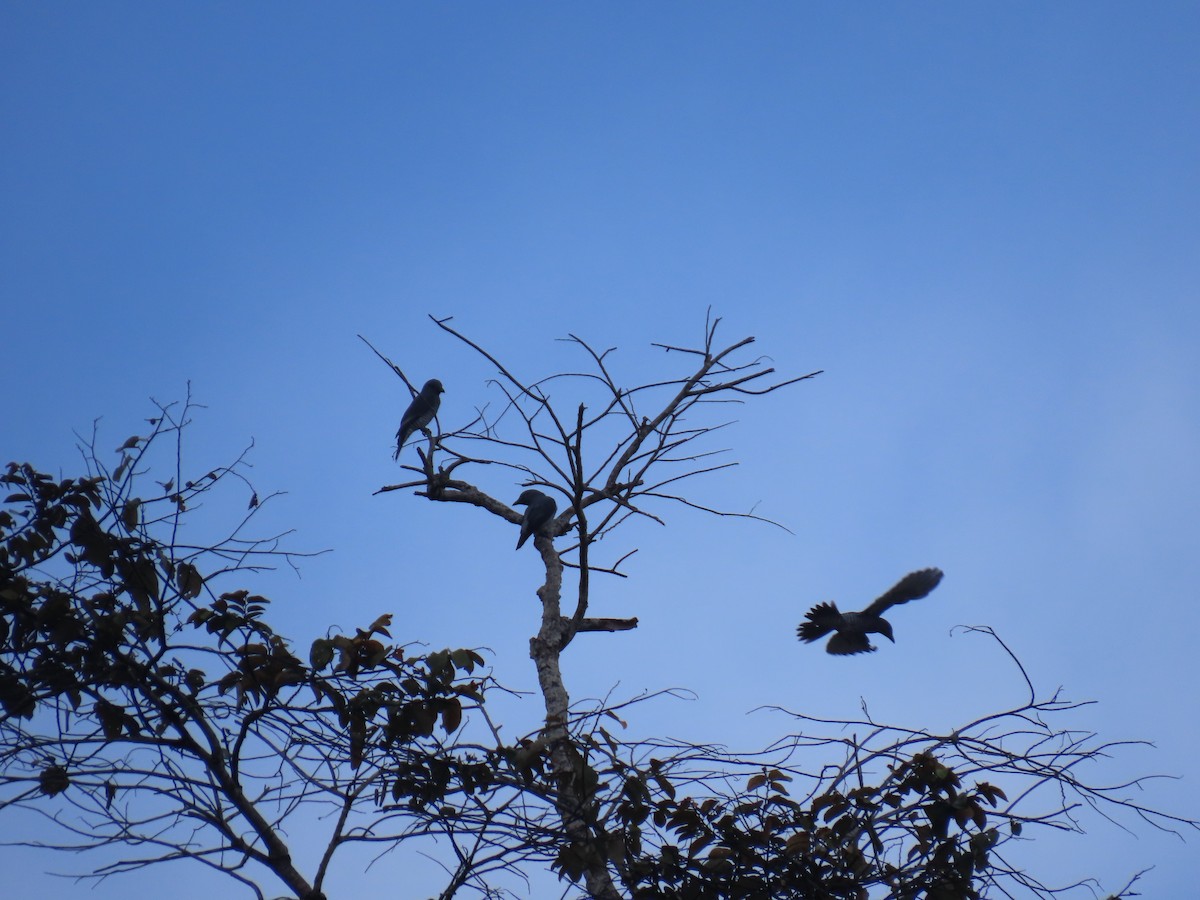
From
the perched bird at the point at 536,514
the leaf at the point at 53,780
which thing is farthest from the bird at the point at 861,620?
the leaf at the point at 53,780

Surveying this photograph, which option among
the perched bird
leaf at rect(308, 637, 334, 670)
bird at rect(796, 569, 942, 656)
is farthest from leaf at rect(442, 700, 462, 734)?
bird at rect(796, 569, 942, 656)

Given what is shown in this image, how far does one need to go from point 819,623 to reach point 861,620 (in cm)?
26

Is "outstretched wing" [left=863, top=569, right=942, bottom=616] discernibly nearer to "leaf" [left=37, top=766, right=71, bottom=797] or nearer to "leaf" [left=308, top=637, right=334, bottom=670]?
"leaf" [left=308, top=637, right=334, bottom=670]

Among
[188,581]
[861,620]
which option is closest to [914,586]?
[861,620]

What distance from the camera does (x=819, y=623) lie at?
645cm

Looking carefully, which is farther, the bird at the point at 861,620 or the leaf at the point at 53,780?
the bird at the point at 861,620

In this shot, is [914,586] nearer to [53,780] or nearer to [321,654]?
[321,654]

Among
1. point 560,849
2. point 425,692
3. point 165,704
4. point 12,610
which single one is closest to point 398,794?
point 425,692

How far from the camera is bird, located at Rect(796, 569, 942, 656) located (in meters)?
6.16

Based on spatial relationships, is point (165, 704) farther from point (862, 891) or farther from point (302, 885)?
point (862, 891)

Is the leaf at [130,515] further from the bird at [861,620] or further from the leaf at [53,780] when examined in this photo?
the bird at [861,620]

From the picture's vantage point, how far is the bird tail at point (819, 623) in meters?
6.37

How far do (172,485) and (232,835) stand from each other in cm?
113

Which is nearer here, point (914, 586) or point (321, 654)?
point (321, 654)
